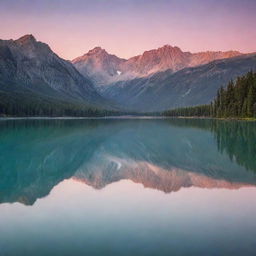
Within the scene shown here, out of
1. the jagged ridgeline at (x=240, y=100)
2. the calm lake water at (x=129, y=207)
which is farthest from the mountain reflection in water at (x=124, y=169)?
the jagged ridgeline at (x=240, y=100)

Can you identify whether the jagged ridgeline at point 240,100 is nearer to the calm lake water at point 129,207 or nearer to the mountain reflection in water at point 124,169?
the mountain reflection in water at point 124,169

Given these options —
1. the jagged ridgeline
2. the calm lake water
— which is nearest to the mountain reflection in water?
the calm lake water

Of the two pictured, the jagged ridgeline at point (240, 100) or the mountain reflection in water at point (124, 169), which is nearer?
the mountain reflection in water at point (124, 169)

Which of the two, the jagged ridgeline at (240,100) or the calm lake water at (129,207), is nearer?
the calm lake water at (129,207)

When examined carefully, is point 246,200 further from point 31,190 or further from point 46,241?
point 31,190

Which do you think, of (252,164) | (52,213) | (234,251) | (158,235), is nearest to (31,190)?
(52,213)

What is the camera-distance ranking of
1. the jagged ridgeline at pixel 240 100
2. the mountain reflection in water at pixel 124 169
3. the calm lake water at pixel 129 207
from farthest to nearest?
the jagged ridgeline at pixel 240 100 → the mountain reflection in water at pixel 124 169 → the calm lake water at pixel 129 207

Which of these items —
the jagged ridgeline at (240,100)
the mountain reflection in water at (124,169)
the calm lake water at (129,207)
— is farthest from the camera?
the jagged ridgeline at (240,100)

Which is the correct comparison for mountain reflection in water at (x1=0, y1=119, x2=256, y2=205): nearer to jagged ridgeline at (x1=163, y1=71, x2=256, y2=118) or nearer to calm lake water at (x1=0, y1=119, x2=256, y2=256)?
calm lake water at (x1=0, y1=119, x2=256, y2=256)

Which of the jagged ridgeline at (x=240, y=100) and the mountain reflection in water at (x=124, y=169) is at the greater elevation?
the jagged ridgeline at (x=240, y=100)

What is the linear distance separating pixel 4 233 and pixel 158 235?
6.33m

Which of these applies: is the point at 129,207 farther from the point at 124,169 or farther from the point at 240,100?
the point at 240,100

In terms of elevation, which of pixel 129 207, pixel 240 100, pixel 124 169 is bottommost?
pixel 124 169

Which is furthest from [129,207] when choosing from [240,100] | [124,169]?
[240,100]
